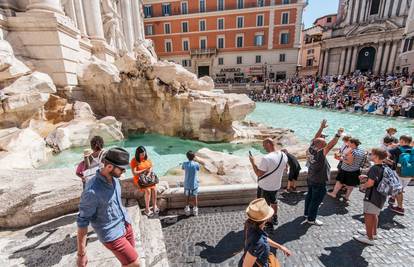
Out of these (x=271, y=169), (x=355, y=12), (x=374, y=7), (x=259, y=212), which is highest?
(x=374, y=7)

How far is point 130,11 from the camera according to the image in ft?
64.3

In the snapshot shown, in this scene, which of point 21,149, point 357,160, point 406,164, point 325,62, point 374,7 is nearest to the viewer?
point 406,164

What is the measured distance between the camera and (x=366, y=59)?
2755 cm

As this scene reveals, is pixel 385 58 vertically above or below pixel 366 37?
below

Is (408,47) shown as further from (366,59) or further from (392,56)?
(366,59)

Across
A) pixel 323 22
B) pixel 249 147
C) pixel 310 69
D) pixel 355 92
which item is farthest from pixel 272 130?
pixel 323 22

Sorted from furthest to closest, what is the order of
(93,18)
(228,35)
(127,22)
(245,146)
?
(228,35), (127,22), (93,18), (245,146)

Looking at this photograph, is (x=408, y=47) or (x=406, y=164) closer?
(x=406, y=164)

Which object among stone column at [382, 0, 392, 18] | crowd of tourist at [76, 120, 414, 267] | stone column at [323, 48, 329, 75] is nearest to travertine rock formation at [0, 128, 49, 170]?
crowd of tourist at [76, 120, 414, 267]

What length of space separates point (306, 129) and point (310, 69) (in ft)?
110

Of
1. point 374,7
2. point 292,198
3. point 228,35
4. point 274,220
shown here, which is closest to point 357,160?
point 292,198

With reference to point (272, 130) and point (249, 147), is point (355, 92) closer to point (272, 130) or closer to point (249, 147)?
point (272, 130)

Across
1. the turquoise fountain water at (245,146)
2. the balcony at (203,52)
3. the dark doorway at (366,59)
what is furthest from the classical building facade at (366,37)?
the turquoise fountain water at (245,146)

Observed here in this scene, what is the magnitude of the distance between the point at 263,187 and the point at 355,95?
65.6 ft
